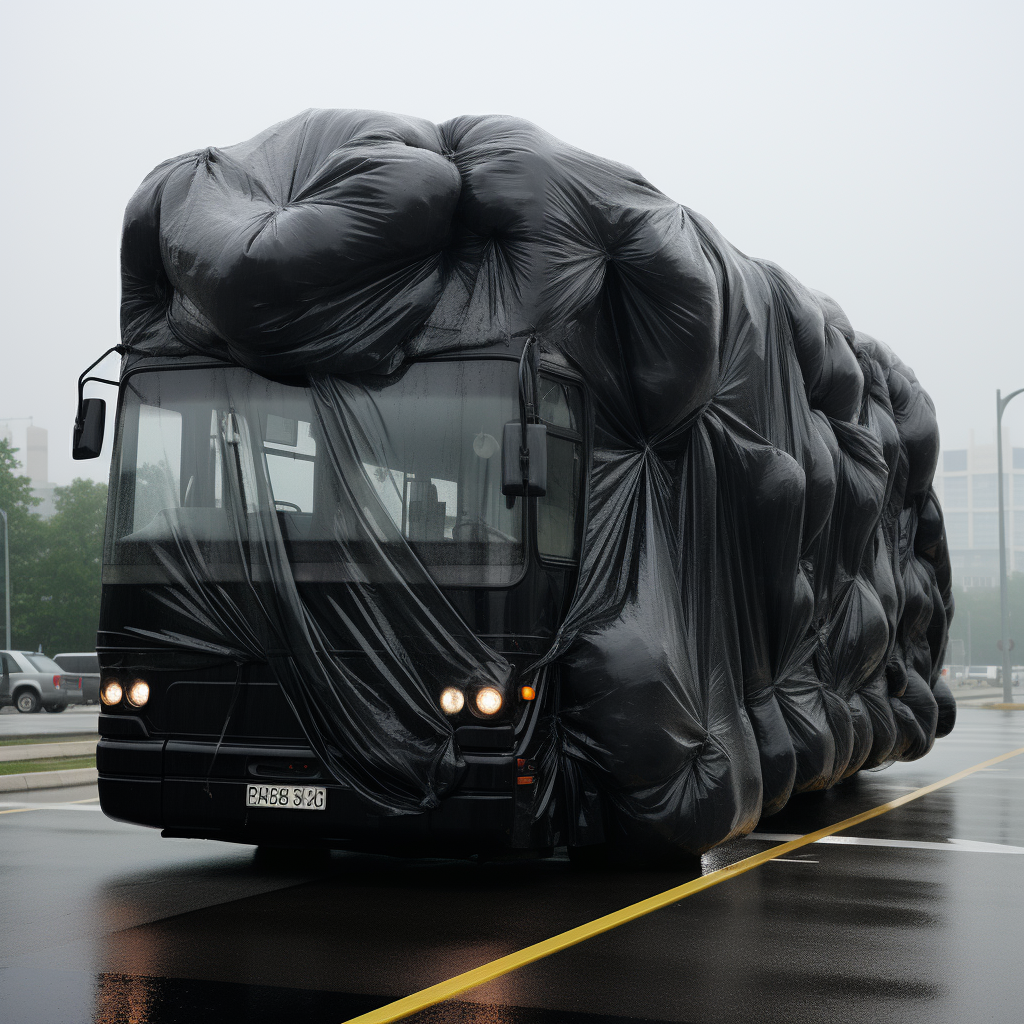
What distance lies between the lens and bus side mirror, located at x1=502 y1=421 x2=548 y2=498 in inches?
267

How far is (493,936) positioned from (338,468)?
2.46 m

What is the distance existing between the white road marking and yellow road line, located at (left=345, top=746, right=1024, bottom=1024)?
0.45 ft

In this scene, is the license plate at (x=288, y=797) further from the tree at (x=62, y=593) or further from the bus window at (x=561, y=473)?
the tree at (x=62, y=593)

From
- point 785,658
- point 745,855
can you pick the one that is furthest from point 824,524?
point 745,855

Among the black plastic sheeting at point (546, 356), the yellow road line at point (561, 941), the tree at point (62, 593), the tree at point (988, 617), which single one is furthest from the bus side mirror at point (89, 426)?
the tree at point (988, 617)

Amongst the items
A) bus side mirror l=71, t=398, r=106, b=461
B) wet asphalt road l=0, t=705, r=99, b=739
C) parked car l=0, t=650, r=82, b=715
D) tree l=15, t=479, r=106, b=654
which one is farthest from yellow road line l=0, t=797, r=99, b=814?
tree l=15, t=479, r=106, b=654

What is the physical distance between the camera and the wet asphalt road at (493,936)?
5.01 meters

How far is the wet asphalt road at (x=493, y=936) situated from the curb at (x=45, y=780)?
3343 mm

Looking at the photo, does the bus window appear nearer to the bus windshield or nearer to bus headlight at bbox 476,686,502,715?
the bus windshield

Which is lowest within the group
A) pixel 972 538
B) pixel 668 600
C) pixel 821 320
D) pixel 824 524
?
pixel 668 600

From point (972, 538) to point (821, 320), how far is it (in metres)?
163

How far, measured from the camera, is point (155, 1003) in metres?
4.94

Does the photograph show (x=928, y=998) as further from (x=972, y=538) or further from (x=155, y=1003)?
(x=972, y=538)

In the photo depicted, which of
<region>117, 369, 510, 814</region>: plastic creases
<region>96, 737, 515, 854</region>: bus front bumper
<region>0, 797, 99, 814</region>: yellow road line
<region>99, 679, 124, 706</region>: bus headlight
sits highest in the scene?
<region>117, 369, 510, 814</region>: plastic creases
